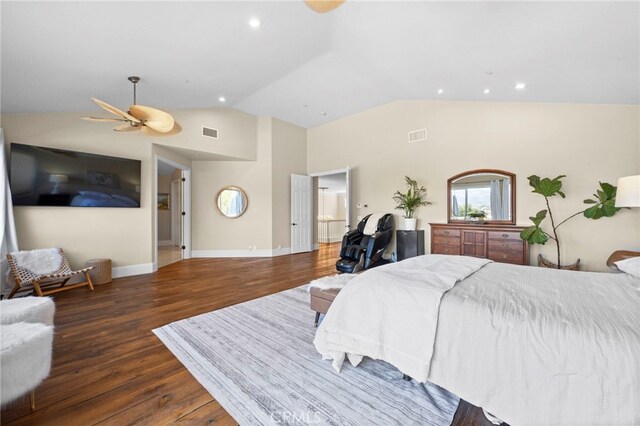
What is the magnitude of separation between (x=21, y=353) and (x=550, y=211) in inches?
218

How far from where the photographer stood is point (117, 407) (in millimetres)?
1501

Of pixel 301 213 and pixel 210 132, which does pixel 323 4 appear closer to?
pixel 210 132

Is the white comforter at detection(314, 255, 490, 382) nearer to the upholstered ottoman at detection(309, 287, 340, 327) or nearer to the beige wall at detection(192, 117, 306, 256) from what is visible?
the upholstered ottoman at detection(309, 287, 340, 327)

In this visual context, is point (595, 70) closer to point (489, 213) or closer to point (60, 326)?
point (489, 213)

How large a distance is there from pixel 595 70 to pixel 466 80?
1280 mm

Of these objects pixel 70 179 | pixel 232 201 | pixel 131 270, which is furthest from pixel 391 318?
pixel 232 201

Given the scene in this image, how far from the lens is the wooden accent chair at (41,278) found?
127 inches

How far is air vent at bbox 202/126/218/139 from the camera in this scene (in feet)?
17.6

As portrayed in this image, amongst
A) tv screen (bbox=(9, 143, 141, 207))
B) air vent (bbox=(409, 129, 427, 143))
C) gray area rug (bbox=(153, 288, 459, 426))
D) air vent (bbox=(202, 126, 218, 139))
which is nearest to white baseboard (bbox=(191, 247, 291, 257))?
tv screen (bbox=(9, 143, 141, 207))

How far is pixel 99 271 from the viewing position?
12.7 ft

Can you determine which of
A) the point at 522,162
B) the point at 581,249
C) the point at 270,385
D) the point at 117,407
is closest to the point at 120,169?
the point at 117,407

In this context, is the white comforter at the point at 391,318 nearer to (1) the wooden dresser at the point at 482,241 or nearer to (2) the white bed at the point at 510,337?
(2) the white bed at the point at 510,337

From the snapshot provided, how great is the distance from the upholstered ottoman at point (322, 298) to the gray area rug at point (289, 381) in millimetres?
291

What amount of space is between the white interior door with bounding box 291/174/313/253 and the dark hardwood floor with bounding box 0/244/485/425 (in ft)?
8.76
